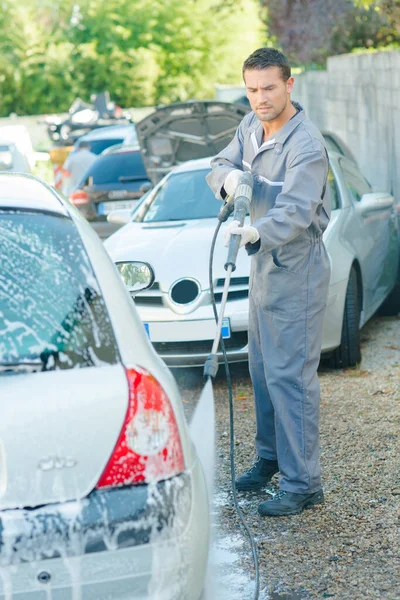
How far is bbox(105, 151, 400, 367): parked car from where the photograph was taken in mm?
6688

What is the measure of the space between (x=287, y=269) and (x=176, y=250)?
104 inches

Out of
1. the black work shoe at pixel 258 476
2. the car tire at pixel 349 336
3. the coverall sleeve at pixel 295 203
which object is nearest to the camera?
the coverall sleeve at pixel 295 203

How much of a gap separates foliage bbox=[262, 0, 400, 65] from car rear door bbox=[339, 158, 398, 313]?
1000 centimetres

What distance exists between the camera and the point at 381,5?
1150cm

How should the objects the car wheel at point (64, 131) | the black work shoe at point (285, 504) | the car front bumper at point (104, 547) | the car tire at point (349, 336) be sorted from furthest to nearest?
the car wheel at point (64, 131), the car tire at point (349, 336), the black work shoe at point (285, 504), the car front bumper at point (104, 547)

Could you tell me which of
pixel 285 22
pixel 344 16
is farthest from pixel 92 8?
pixel 344 16

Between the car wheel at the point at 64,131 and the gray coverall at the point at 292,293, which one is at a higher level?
the gray coverall at the point at 292,293

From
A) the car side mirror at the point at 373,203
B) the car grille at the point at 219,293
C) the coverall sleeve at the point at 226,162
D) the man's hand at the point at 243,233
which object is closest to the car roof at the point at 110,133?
the car side mirror at the point at 373,203

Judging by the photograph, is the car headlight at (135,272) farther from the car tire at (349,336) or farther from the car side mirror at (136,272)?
the car tire at (349,336)

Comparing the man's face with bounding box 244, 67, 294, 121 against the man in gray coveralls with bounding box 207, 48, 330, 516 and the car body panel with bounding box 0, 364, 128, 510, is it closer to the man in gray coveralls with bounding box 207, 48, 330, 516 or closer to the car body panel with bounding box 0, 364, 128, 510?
the man in gray coveralls with bounding box 207, 48, 330, 516

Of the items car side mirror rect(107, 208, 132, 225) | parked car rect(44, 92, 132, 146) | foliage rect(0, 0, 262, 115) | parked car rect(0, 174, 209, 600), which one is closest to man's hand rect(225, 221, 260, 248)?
parked car rect(0, 174, 209, 600)

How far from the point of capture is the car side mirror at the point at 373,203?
7.75 m

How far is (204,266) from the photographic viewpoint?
6719mm

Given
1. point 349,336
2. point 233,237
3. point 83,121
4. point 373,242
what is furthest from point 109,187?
point 83,121
